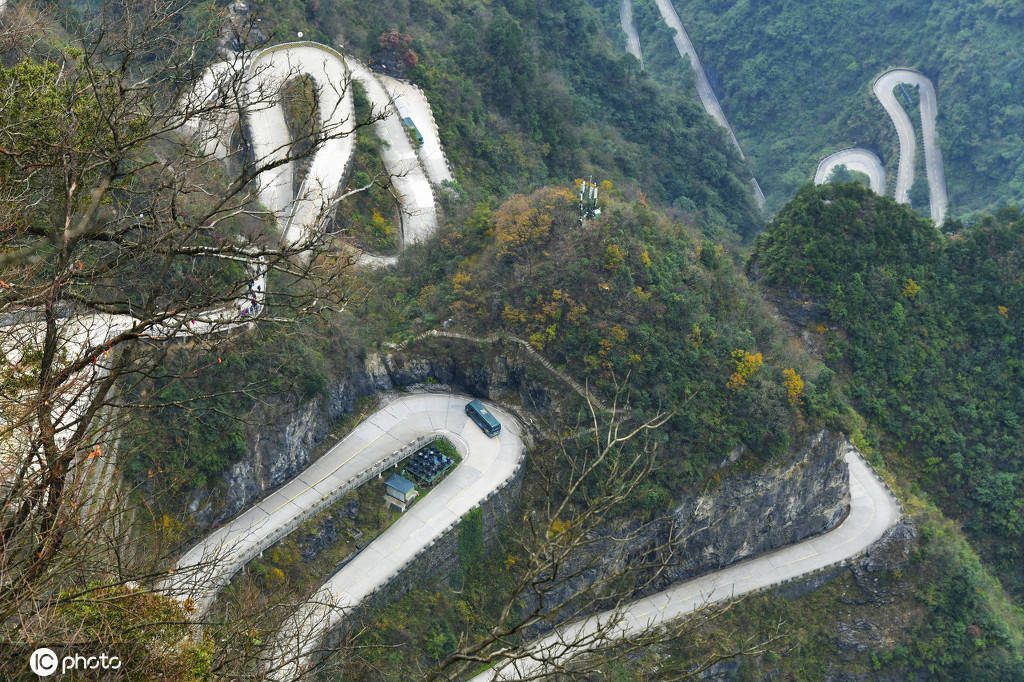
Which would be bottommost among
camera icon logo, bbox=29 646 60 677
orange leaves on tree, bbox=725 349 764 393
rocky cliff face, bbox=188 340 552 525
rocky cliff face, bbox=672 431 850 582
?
rocky cliff face, bbox=672 431 850 582

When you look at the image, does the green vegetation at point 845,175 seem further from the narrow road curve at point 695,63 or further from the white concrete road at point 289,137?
the white concrete road at point 289,137

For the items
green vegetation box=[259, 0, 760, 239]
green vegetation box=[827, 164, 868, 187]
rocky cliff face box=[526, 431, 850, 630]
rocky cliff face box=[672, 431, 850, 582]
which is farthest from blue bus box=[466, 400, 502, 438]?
green vegetation box=[827, 164, 868, 187]

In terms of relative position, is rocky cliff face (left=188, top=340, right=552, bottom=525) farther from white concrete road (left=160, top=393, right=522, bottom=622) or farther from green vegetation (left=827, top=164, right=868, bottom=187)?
green vegetation (left=827, top=164, right=868, bottom=187)

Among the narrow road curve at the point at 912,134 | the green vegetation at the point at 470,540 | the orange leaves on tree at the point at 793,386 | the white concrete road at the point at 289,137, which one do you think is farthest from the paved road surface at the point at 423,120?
the narrow road curve at the point at 912,134

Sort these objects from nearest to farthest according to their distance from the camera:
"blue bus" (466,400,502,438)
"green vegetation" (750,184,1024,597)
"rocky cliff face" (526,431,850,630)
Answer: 1. "blue bus" (466,400,502,438)
2. "rocky cliff face" (526,431,850,630)
3. "green vegetation" (750,184,1024,597)

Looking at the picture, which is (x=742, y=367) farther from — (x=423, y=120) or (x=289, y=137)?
(x=289, y=137)

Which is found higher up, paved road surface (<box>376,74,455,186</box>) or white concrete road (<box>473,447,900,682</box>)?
paved road surface (<box>376,74,455,186</box>)

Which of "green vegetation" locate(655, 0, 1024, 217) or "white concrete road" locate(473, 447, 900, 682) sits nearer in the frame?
"white concrete road" locate(473, 447, 900, 682)
